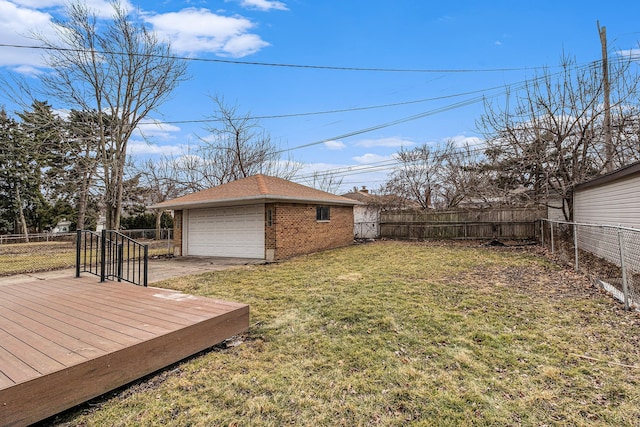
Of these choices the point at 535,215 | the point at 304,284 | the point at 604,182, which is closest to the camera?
the point at 304,284

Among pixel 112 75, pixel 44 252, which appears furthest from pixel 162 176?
pixel 44 252

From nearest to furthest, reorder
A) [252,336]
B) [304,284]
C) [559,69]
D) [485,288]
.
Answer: [252,336] → [485,288] → [304,284] → [559,69]

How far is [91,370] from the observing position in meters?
2.45

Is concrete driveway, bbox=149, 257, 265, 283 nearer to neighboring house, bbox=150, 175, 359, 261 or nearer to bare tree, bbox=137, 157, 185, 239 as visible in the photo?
neighboring house, bbox=150, 175, 359, 261

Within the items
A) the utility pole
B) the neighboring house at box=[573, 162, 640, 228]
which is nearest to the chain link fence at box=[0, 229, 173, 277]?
the neighboring house at box=[573, 162, 640, 228]

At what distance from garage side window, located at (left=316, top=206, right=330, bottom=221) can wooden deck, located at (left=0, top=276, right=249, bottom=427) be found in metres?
8.28

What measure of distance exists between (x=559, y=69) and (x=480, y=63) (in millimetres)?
3756

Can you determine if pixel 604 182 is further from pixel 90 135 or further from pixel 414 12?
pixel 90 135

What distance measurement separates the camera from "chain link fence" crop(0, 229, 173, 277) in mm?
9758

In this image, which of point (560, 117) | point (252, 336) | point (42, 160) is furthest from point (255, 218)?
point (42, 160)

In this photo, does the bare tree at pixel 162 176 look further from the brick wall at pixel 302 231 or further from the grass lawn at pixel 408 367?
the grass lawn at pixel 408 367

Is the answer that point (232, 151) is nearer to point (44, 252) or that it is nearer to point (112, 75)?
point (112, 75)

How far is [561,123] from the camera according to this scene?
10969 mm

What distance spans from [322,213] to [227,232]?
3.78m
